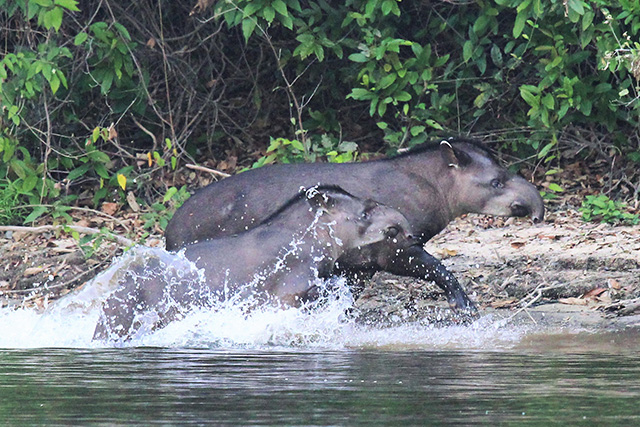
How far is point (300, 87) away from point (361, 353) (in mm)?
6570

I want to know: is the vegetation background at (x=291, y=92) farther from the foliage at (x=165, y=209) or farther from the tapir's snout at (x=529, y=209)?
the tapir's snout at (x=529, y=209)

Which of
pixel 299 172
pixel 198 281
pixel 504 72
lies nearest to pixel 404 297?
pixel 299 172

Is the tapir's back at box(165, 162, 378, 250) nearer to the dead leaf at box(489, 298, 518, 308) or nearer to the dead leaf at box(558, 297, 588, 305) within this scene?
the dead leaf at box(489, 298, 518, 308)

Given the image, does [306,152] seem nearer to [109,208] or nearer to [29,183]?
[109,208]

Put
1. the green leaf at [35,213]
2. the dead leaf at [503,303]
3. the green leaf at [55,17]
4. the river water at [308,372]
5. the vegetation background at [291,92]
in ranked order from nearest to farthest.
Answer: the river water at [308,372], the dead leaf at [503,303], the green leaf at [55,17], the vegetation background at [291,92], the green leaf at [35,213]

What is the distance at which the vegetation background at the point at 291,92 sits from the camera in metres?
10.6

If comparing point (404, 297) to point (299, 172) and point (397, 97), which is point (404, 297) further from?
point (397, 97)

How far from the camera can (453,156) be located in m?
8.73

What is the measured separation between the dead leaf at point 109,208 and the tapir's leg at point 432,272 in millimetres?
4100

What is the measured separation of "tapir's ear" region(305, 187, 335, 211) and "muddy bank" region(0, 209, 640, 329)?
83 cm

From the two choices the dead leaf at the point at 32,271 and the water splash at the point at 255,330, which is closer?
the water splash at the point at 255,330

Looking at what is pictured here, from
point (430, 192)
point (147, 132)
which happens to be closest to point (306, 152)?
point (147, 132)

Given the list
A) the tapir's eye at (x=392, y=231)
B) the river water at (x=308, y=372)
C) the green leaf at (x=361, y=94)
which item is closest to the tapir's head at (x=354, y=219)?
the tapir's eye at (x=392, y=231)

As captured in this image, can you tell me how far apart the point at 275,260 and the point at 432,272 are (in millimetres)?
1238
